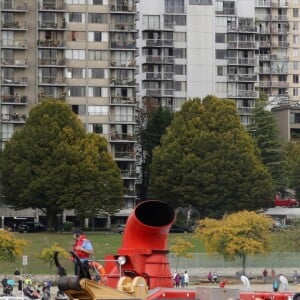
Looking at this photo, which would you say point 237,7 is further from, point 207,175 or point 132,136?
point 207,175

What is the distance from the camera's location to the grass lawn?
9825cm

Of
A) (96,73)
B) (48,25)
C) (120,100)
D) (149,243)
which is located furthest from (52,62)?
(149,243)

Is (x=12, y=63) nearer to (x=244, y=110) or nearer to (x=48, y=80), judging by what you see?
(x=48, y=80)

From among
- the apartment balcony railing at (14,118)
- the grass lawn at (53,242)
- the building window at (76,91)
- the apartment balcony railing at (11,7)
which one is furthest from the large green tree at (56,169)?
the apartment balcony railing at (11,7)

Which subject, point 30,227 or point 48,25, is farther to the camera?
point 48,25

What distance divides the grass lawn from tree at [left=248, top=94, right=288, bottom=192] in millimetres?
34482

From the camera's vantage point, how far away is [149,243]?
39.4 meters

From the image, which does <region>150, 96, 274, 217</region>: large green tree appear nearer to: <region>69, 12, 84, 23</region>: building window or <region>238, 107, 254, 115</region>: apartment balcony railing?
<region>69, 12, 84, 23</region>: building window

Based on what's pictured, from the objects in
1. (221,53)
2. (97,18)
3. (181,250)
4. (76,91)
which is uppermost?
(97,18)

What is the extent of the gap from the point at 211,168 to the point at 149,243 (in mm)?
95382

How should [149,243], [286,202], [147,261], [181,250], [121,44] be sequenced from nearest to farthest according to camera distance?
[147,261]
[149,243]
[181,250]
[121,44]
[286,202]

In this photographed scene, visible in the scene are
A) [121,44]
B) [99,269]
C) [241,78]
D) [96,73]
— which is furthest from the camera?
[241,78]

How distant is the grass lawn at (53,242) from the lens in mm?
98250

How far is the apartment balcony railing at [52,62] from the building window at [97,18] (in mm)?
5667
